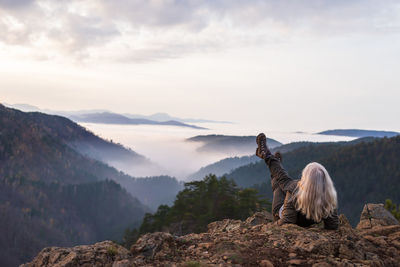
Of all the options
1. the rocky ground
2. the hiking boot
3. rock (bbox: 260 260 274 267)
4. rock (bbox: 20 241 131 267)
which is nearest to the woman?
the rocky ground

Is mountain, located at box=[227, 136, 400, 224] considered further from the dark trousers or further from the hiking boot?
the dark trousers

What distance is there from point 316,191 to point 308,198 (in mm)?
234

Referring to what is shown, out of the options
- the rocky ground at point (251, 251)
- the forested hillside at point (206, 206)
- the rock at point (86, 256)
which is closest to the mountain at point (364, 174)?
the forested hillside at point (206, 206)

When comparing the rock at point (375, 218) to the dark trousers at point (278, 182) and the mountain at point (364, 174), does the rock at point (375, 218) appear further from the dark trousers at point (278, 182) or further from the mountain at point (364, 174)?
the mountain at point (364, 174)

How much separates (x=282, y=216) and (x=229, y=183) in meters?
33.6

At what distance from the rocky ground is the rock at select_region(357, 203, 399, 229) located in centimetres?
254

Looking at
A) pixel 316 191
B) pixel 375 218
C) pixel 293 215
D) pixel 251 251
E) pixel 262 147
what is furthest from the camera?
pixel 375 218

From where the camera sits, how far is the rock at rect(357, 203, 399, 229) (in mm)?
10386

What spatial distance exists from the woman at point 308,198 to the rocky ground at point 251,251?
287 mm

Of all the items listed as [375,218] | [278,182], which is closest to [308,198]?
[278,182]

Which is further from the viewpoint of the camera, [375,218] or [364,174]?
[364,174]

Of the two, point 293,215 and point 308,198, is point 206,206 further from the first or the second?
point 308,198

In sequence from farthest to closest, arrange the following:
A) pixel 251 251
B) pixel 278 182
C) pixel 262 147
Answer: pixel 262 147 < pixel 278 182 < pixel 251 251

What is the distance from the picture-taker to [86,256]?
21.7 ft
